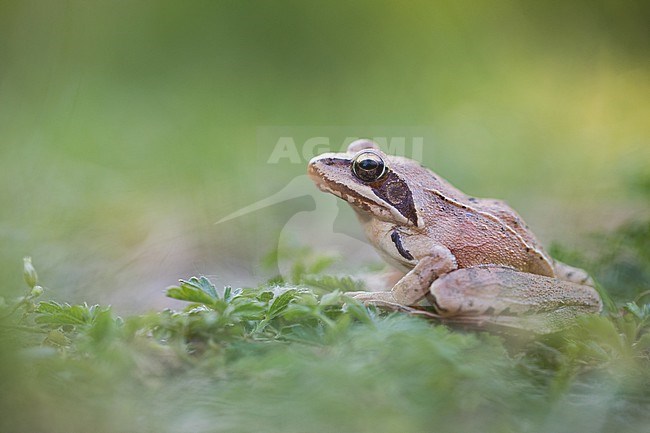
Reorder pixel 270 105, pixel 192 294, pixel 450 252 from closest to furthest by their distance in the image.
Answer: pixel 192 294, pixel 450 252, pixel 270 105

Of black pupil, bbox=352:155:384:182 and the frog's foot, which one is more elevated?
black pupil, bbox=352:155:384:182

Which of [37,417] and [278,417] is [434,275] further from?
[37,417]

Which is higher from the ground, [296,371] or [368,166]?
[368,166]

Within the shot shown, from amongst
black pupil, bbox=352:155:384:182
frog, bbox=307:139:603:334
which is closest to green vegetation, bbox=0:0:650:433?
frog, bbox=307:139:603:334

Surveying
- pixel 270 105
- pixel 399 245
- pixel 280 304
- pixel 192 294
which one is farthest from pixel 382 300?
pixel 270 105

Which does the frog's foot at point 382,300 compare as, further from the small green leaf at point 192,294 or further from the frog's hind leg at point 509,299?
the small green leaf at point 192,294

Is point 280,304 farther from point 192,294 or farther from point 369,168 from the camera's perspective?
point 369,168

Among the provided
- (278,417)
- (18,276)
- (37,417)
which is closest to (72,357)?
(37,417)

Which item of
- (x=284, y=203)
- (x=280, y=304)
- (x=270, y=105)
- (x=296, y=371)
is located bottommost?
(x=296, y=371)

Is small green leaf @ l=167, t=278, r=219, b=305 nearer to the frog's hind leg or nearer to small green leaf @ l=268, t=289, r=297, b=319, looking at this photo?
small green leaf @ l=268, t=289, r=297, b=319
